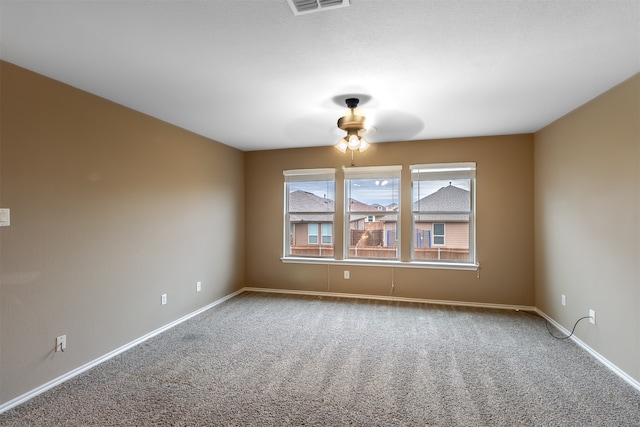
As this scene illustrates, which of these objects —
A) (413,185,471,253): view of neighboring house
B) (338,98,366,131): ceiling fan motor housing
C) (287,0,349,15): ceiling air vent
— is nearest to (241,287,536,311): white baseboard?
(413,185,471,253): view of neighboring house

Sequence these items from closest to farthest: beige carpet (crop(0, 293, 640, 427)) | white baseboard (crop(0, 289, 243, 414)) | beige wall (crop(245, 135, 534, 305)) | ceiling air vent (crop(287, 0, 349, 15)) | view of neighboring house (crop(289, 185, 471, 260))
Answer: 1. ceiling air vent (crop(287, 0, 349, 15))
2. beige carpet (crop(0, 293, 640, 427))
3. white baseboard (crop(0, 289, 243, 414))
4. beige wall (crop(245, 135, 534, 305))
5. view of neighboring house (crop(289, 185, 471, 260))

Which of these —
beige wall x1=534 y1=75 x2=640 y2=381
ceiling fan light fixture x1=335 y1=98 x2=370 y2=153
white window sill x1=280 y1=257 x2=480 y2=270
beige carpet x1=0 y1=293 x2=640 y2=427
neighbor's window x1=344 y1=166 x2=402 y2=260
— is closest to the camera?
beige carpet x1=0 y1=293 x2=640 y2=427

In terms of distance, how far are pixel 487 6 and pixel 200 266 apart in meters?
4.07

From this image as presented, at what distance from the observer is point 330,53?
204 centimetres

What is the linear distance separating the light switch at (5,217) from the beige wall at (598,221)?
4.70 meters

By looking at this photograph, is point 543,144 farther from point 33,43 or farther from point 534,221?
point 33,43

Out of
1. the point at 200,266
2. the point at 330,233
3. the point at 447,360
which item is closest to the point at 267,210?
the point at 330,233

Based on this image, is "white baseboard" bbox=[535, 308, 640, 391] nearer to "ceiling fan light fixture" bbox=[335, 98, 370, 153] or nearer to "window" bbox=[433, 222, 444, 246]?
"window" bbox=[433, 222, 444, 246]

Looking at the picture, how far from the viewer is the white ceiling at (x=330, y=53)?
162 cm

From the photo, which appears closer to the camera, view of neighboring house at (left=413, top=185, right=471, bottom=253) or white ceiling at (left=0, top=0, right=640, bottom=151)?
white ceiling at (left=0, top=0, right=640, bottom=151)

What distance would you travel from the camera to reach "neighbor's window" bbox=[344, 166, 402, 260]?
185 inches

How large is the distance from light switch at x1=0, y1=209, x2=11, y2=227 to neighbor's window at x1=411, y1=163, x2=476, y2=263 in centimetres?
440

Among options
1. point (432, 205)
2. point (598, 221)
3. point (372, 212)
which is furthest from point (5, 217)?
point (598, 221)

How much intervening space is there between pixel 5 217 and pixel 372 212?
4.07 m
